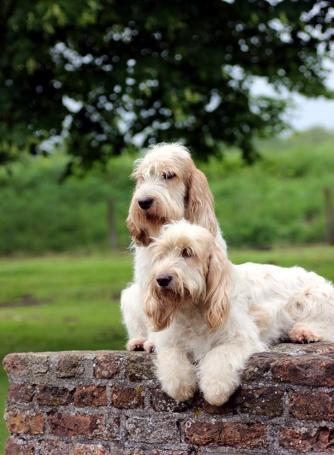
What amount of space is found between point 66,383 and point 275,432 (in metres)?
1.40

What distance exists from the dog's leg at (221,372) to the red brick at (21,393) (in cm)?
135

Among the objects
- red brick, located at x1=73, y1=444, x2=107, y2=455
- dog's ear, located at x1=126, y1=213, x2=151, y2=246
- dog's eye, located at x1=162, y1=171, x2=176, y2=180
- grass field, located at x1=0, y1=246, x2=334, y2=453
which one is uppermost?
grass field, located at x1=0, y1=246, x2=334, y2=453

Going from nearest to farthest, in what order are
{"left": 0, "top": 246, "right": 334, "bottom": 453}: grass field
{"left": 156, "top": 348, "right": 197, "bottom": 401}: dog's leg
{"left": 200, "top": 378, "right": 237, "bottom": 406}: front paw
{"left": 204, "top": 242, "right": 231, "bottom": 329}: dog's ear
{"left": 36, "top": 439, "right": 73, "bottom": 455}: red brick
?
{"left": 204, "top": 242, "right": 231, "bottom": 329}: dog's ear → {"left": 200, "top": 378, "right": 237, "bottom": 406}: front paw → {"left": 156, "top": 348, "right": 197, "bottom": 401}: dog's leg → {"left": 36, "top": 439, "right": 73, "bottom": 455}: red brick → {"left": 0, "top": 246, "right": 334, "bottom": 453}: grass field

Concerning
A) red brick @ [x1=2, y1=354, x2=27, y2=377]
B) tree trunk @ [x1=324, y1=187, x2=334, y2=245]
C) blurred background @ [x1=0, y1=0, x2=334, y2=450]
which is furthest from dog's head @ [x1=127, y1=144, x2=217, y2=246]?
tree trunk @ [x1=324, y1=187, x2=334, y2=245]

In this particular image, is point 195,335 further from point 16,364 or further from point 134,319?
point 16,364

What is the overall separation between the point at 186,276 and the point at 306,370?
87 cm

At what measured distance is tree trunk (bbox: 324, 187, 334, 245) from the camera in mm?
23922

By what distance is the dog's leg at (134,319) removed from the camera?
621cm

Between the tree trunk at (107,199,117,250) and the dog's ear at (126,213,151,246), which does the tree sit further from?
the tree trunk at (107,199,117,250)

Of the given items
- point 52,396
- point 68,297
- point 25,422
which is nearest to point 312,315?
point 52,396

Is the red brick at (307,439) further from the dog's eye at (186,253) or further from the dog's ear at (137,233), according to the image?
the dog's ear at (137,233)

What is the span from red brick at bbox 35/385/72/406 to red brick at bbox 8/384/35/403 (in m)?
0.06

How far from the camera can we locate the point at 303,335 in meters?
6.09

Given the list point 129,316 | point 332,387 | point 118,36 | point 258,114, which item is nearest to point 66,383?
point 129,316
